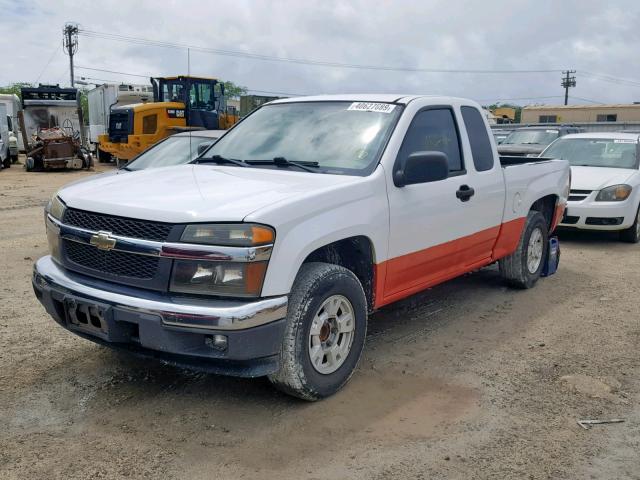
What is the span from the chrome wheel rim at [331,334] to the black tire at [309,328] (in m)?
0.03

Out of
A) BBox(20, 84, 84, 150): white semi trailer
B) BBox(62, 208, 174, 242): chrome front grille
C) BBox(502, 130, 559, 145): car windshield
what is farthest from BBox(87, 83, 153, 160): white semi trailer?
BBox(62, 208, 174, 242): chrome front grille

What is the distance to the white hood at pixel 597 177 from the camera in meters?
9.46

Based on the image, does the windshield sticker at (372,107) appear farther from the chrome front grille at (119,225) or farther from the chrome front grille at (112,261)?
the chrome front grille at (112,261)

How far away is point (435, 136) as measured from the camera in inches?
203

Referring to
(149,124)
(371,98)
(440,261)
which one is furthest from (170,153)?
(149,124)

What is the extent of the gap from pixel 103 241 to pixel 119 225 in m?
0.13

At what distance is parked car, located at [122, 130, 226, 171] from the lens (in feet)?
27.8

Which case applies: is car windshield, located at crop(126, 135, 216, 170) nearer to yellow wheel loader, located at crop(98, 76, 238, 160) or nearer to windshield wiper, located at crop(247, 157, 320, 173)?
windshield wiper, located at crop(247, 157, 320, 173)

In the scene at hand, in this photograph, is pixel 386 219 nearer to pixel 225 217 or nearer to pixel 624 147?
pixel 225 217

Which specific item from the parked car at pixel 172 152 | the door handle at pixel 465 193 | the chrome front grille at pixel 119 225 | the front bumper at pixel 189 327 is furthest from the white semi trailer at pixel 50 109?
the front bumper at pixel 189 327

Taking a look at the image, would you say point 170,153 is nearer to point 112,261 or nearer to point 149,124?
point 112,261

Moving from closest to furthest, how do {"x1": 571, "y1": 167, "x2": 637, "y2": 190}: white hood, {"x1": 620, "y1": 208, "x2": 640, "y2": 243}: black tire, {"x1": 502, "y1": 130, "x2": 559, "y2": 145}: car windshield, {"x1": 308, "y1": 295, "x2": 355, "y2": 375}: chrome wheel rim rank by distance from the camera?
{"x1": 308, "y1": 295, "x2": 355, "y2": 375}: chrome wheel rim < {"x1": 571, "y1": 167, "x2": 637, "y2": 190}: white hood < {"x1": 620, "y1": 208, "x2": 640, "y2": 243}: black tire < {"x1": 502, "y1": 130, "x2": 559, "y2": 145}: car windshield

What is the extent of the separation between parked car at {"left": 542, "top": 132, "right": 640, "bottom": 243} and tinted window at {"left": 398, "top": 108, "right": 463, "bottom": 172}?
15.8 ft

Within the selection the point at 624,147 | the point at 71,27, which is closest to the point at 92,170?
the point at 624,147
